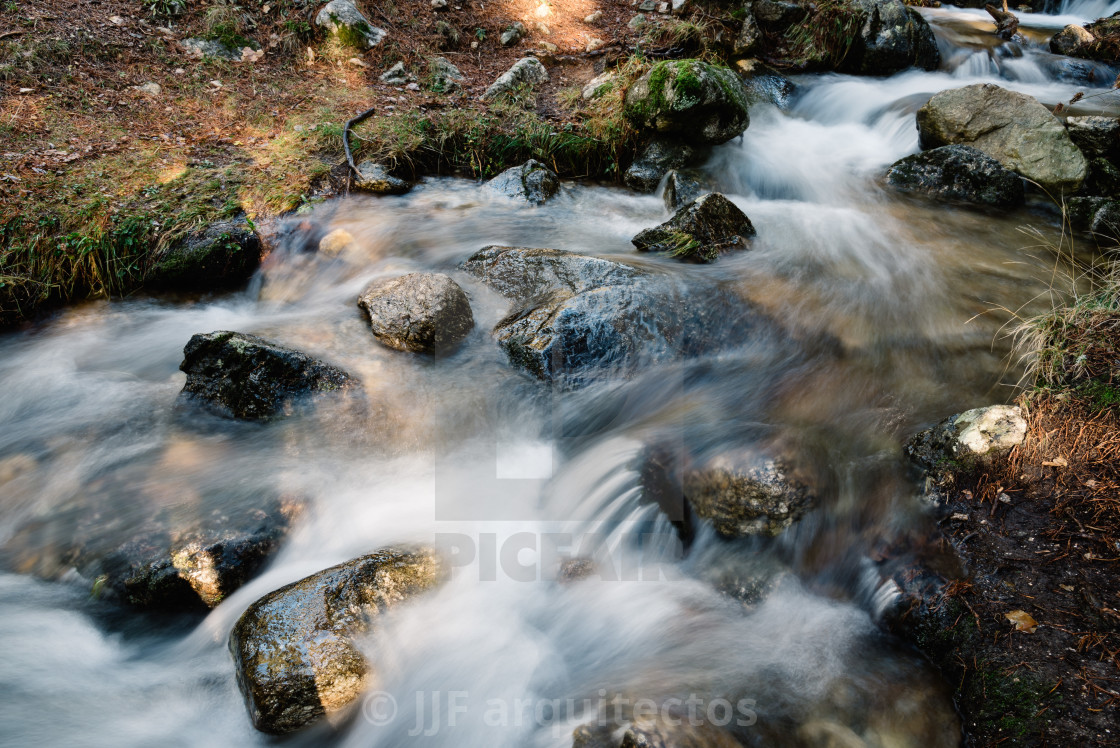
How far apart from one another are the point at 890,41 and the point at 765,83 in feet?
6.47

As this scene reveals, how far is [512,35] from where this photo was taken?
9227 mm

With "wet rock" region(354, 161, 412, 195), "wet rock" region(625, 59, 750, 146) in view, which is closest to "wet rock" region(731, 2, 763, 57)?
"wet rock" region(625, 59, 750, 146)

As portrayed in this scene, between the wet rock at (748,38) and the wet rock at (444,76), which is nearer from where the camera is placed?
the wet rock at (444,76)

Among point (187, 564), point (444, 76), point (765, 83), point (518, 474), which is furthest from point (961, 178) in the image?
point (187, 564)

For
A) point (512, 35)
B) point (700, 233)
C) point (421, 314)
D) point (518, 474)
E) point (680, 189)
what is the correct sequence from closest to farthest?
point (518, 474) → point (421, 314) → point (700, 233) → point (680, 189) → point (512, 35)

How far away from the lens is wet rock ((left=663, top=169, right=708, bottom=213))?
6.64 meters

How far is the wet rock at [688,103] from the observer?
6539 millimetres

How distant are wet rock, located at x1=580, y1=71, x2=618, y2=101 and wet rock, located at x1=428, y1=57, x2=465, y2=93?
1823mm

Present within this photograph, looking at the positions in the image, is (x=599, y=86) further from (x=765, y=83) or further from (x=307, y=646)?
(x=307, y=646)

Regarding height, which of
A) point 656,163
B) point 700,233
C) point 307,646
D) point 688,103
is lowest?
point 307,646

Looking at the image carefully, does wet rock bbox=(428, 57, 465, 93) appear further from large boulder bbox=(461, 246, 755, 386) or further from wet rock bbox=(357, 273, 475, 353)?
wet rock bbox=(357, 273, 475, 353)

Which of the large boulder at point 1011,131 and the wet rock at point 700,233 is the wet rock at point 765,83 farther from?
the wet rock at point 700,233

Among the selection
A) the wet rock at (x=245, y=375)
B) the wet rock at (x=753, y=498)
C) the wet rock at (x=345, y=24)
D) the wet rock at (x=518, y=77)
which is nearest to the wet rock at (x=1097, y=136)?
the wet rock at (x=753, y=498)

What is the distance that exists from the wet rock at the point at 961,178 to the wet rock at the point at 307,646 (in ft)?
23.2
